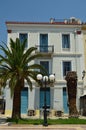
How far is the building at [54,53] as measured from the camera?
32688 millimetres

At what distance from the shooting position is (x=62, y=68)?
33.8 meters

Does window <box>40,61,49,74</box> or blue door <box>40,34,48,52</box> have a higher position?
blue door <box>40,34,48,52</box>

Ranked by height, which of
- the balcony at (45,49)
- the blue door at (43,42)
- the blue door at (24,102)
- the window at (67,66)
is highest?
the blue door at (43,42)

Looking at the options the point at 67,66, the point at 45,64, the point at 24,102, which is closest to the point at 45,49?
the point at 45,64

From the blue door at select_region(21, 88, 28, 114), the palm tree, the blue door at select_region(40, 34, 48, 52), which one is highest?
the blue door at select_region(40, 34, 48, 52)

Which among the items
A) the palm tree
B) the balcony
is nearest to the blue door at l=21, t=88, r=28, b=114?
the balcony

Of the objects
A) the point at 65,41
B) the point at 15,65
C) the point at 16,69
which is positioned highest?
the point at 65,41

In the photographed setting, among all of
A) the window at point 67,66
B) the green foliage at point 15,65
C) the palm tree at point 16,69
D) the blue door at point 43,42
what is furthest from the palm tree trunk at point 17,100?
the window at point 67,66

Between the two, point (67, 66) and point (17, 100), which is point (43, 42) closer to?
point (67, 66)

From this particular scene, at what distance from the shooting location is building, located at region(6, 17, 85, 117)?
107 ft

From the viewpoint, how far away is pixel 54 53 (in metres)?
34.0

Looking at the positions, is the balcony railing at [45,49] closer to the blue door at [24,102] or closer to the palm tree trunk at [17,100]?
the blue door at [24,102]

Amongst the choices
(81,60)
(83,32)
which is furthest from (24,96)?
Answer: (83,32)

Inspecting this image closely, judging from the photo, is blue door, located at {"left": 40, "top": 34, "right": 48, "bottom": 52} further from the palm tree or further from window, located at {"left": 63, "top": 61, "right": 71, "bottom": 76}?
Result: the palm tree
